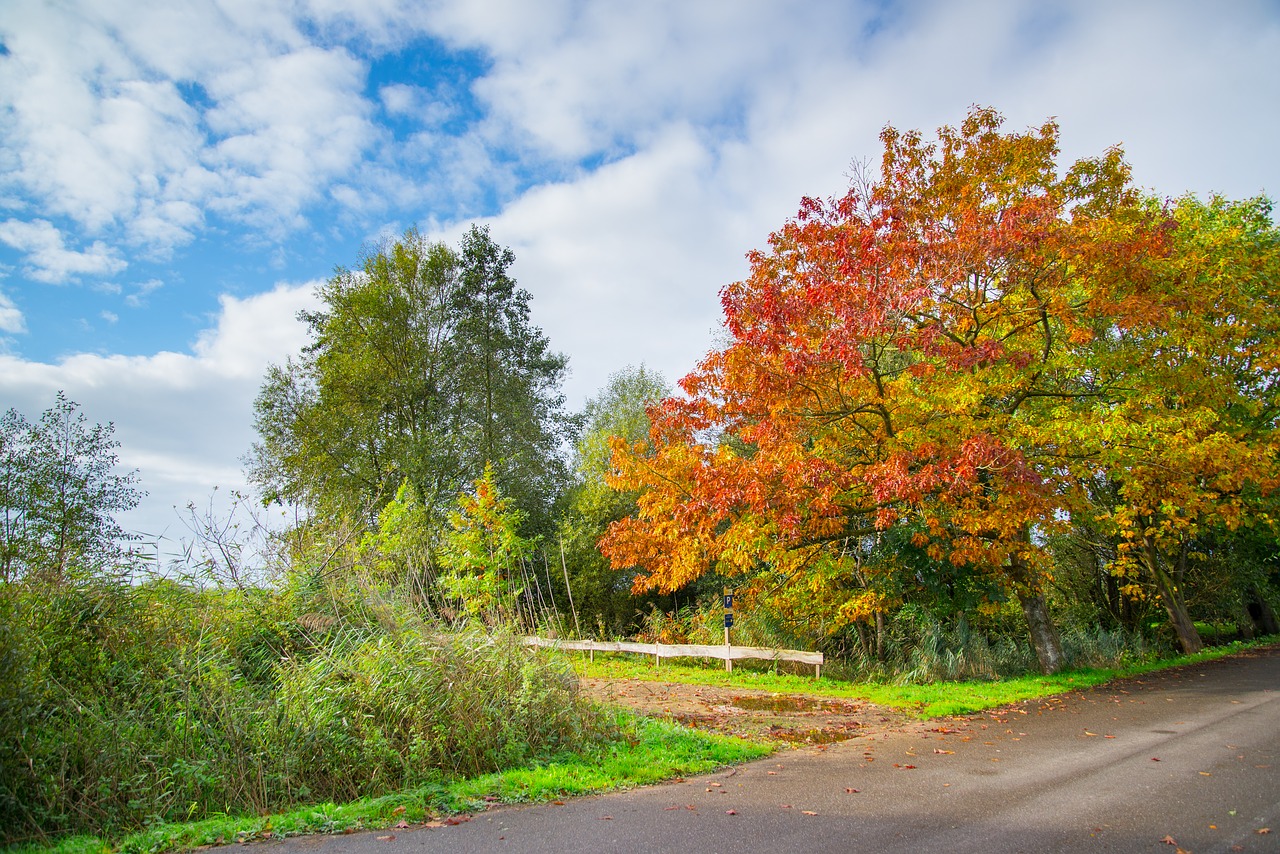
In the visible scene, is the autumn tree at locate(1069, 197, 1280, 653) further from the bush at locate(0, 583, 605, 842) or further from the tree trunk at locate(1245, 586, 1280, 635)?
the bush at locate(0, 583, 605, 842)

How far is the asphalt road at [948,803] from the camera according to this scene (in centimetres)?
437

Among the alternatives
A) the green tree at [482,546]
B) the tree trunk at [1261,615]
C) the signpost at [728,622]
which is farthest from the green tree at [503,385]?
the tree trunk at [1261,615]

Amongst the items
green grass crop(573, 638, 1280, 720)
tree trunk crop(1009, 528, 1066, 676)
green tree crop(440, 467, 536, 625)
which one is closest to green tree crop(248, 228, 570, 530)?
green tree crop(440, 467, 536, 625)

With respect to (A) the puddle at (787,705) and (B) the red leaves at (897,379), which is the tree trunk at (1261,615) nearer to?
(B) the red leaves at (897,379)

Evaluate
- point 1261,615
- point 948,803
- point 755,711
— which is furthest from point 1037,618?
point 1261,615

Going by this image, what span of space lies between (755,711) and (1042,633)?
21.6 feet

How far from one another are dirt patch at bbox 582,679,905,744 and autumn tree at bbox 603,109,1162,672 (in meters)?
1.97

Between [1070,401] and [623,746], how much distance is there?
34.0 ft

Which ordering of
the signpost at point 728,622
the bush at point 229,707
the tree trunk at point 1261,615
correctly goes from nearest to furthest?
the bush at point 229,707, the signpost at point 728,622, the tree trunk at point 1261,615

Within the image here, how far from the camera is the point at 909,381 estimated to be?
11.8 meters

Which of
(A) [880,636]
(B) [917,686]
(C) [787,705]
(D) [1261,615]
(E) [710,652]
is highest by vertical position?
(A) [880,636]

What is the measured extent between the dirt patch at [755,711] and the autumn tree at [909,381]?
1.97 metres

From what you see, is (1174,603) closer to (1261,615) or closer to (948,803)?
(1261,615)

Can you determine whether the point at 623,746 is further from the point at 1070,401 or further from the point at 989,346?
the point at 1070,401
